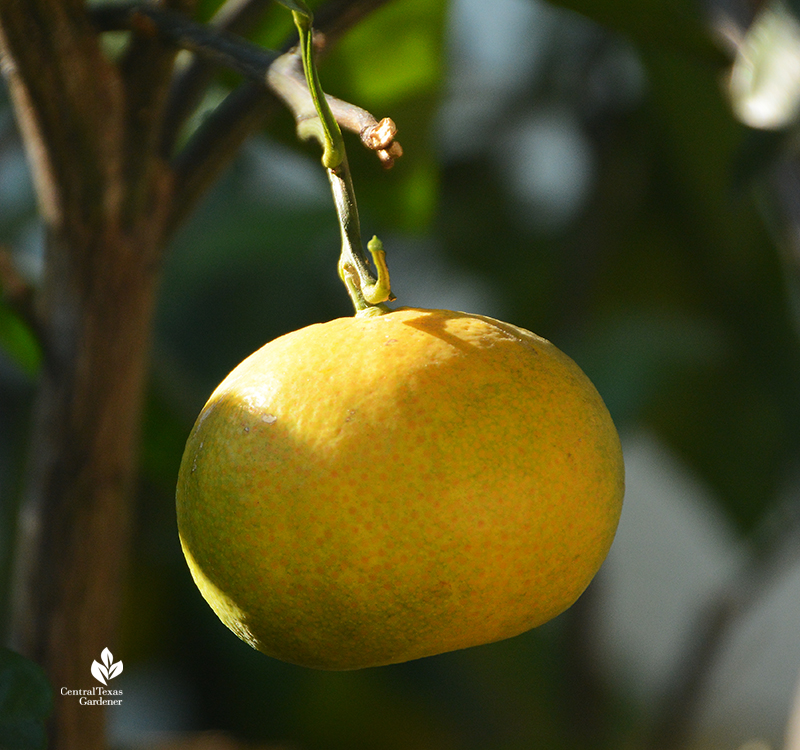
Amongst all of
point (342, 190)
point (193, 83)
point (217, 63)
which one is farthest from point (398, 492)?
point (193, 83)

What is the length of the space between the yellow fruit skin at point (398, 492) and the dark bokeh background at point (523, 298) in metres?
0.33

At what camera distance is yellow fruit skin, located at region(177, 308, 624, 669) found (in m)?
0.23

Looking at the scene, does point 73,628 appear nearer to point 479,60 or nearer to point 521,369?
point 521,369

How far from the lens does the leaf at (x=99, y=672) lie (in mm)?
395

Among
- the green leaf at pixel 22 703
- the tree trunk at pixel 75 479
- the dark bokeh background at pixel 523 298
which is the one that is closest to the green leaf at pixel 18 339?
the dark bokeh background at pixel 523 298

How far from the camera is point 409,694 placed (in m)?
0.96

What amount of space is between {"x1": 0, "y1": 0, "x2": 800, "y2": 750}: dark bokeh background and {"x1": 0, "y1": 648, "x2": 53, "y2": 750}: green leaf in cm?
30

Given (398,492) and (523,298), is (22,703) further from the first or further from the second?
(523,298)

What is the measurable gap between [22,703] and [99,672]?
4.6 inches

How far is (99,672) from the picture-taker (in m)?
0.40

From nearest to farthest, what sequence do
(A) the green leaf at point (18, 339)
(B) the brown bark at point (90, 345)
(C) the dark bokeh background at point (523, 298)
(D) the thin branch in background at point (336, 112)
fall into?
(D) the thin branch in background at point (336, 112) < (B) the brown bark at point (90, 345) < (A) the green leaf at point (18, 339) < (C) the dark bokeh background at point (523, 298)

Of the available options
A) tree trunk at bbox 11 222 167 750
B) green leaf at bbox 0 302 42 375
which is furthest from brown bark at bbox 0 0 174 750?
green leaf at bbox 0 302 42 375

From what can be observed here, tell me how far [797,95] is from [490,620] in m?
0.37

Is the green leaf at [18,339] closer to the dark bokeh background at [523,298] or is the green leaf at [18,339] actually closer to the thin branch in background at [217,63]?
the dark bokeh background at [523,298]
